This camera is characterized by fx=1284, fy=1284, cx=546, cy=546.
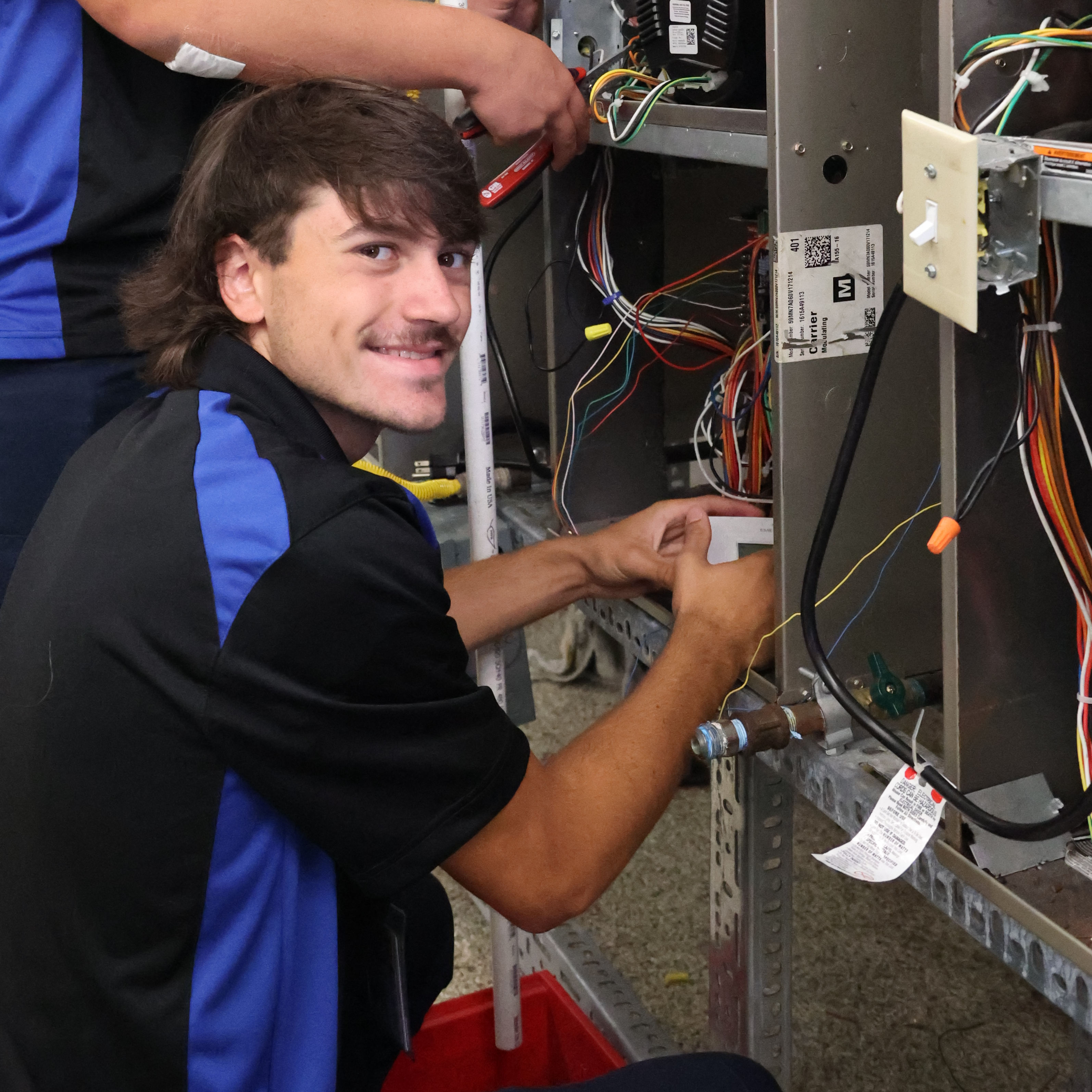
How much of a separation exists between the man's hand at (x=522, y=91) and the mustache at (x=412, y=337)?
0.77 feet

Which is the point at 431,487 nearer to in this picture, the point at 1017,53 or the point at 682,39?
the point at 682,39

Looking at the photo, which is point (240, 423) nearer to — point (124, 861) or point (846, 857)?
point (124, 861)

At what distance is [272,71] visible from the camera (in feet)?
3.90

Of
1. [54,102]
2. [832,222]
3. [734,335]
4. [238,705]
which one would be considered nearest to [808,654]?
[832,222]

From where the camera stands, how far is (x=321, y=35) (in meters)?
1.16

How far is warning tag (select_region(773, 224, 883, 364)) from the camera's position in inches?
41.1

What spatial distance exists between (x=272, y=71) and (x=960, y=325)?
698 millimetres

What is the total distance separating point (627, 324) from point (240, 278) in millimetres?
577

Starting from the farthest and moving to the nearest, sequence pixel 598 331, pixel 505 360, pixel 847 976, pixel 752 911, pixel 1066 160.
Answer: pixel 847 976, pixel 505 360, pixel 598 331, pixel 752 911, pixel 1066 160

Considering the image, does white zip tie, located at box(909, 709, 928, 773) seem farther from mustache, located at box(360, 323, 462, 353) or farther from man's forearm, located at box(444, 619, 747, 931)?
mustache, located at box(360, 323, 462, 353)

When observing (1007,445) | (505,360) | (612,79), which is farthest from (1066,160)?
(505,360)

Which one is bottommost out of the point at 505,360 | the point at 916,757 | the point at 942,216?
the point at 916,757

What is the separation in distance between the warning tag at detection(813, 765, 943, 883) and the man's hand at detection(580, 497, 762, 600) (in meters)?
0.43

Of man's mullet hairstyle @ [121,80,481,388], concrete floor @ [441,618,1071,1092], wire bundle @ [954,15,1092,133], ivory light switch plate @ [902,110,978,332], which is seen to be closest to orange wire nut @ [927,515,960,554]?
ivory light switch plate @ [902,110,978,332]
